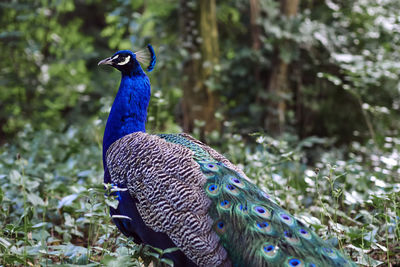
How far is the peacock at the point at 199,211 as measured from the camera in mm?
2139

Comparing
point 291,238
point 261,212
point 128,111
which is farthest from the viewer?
point 128,111

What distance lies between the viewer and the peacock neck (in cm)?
293

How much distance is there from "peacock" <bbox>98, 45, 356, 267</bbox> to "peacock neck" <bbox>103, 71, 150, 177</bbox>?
0.32 feet

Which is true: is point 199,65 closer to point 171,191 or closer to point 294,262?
point 171,191

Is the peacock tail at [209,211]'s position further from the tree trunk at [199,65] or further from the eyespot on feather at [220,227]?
the tree trunk at [199,65]

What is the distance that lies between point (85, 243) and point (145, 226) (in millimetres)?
1062

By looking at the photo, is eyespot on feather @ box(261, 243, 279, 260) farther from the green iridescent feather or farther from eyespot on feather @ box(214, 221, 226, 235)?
eyespot on feather @ box(214, 221, 226, 235)

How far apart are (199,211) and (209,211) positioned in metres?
0.05

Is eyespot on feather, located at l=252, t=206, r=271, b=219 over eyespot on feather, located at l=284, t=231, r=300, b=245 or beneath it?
over

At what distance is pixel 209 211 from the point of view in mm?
2279

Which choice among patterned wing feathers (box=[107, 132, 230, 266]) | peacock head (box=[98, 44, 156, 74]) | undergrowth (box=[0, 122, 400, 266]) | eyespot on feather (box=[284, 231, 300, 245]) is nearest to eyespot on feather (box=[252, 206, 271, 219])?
eyespot on feather (box=[284, 231, 300, 245])

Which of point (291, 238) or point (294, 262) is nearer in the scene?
point (294, 262)

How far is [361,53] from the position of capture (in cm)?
625

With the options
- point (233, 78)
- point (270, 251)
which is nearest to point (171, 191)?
point (270, 251)
